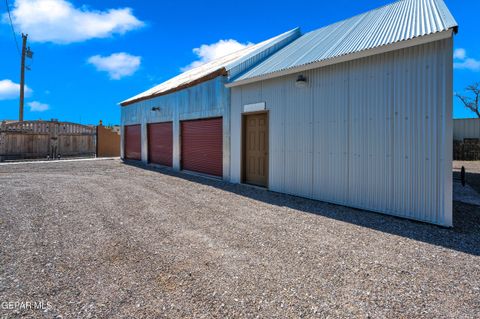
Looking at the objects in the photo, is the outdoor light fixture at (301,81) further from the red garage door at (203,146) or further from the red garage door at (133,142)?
the red garage door at (133,142)

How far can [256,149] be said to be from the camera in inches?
348

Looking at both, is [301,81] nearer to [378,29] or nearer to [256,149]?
[378,29]

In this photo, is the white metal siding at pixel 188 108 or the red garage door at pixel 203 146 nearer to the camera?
the white metal siding at pixel 188 108

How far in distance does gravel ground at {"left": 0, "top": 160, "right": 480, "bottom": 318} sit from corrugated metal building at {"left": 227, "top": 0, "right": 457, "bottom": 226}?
70 cm

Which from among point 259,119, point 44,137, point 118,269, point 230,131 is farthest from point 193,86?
point 44,137

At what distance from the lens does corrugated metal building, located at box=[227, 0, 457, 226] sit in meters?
4.92

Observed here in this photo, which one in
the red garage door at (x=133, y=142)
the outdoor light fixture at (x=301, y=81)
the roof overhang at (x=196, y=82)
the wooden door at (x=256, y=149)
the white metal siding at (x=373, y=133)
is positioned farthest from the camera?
the red garage door at (x=133, y=142)

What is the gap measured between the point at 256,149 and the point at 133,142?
38.2ft

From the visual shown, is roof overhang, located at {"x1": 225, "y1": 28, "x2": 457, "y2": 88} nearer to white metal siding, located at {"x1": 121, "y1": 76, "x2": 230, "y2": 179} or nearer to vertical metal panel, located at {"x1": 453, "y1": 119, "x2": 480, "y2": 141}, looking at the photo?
white metal siding, located at {"x1": 121, "y1": 76, "x2": 230, "y2": 179}

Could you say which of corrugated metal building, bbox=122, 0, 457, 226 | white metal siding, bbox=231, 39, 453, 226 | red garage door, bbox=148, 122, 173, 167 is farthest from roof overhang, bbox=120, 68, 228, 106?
white metal siding, bbox=231, 39, 453, 226

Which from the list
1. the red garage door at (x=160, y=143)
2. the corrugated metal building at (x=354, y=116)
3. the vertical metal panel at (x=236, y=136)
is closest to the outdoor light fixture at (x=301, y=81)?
the corrugated metal building at (x=354, y=116)

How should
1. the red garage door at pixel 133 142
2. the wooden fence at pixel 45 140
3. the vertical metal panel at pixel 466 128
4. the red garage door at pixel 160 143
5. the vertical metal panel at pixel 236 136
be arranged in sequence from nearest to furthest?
the vertical metal panel at pixel 236 136 → the red garage door at pixel 160 143 → the red garage door at pixel 133 142 → the wooden fence at pixel 45 140 → the vertical metal panel at pixel 466 128

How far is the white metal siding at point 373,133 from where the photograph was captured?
4895mm

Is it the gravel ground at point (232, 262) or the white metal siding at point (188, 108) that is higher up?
the white metal siding at point (188, 108)
